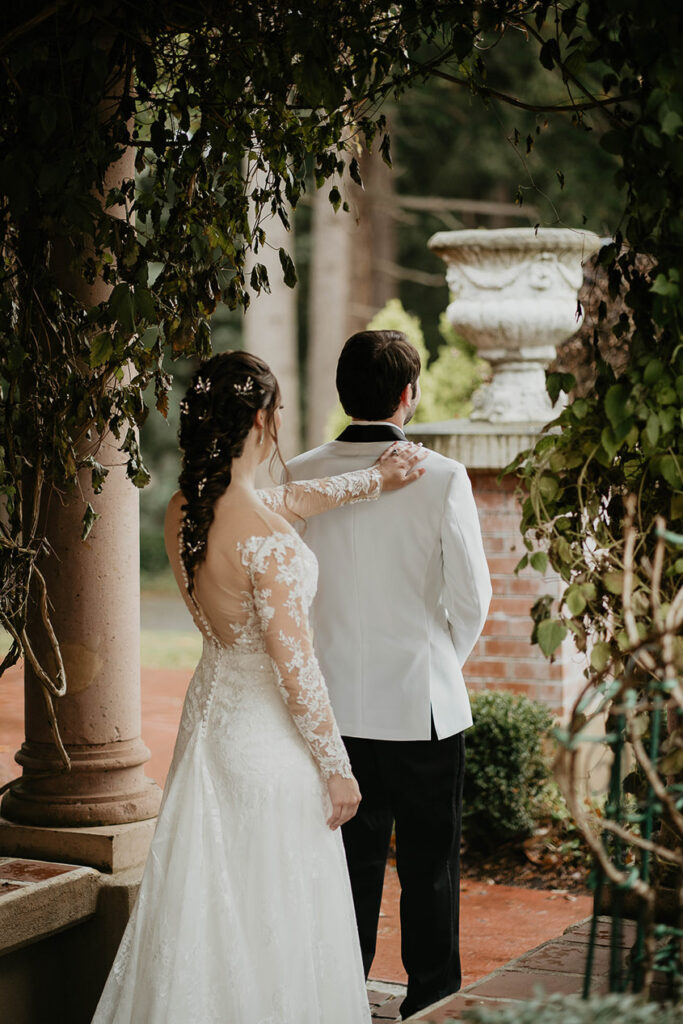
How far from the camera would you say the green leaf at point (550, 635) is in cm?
239

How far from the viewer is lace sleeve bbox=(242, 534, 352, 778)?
2779 mm

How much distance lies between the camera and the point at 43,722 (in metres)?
3.72

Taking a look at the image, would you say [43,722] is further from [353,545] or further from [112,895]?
[353,545]

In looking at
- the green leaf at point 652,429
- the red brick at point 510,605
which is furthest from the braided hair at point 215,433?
the red brick at point 510,605

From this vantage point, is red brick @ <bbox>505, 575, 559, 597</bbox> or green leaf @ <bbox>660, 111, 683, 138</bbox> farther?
red brick @ <bbox>505, 575, 559, 597</bbox>

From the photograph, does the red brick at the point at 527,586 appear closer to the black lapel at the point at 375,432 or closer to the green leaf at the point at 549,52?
the black lapel at the point at 375,432

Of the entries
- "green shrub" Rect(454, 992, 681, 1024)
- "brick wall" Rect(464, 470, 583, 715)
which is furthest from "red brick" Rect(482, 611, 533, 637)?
"green shrub" Rect(454, 992, 681, 1024)

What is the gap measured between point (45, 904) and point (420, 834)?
1.08 metres

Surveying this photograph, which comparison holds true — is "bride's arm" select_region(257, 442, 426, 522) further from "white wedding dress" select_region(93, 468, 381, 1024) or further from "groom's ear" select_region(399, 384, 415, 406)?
"white wedding dress" select_region(93, 468, 381, 1024)

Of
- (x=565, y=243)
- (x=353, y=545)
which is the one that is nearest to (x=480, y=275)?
(x=565, y=243)

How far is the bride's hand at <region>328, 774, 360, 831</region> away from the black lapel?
91 centimetres

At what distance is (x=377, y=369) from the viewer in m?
3.16

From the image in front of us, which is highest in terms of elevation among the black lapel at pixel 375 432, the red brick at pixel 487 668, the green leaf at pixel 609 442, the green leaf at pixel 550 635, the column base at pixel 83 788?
the green leaf at pixel 609 442

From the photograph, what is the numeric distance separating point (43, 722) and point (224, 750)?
39.8 inches
